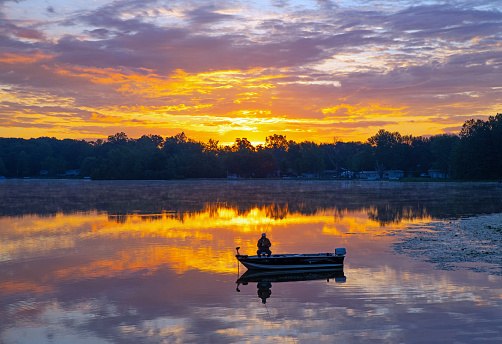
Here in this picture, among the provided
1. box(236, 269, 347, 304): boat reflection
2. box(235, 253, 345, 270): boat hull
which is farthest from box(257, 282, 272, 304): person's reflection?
box(235, 253, 345, 270): boat hull

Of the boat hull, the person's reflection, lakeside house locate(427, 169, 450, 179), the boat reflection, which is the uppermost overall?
lakeside house locate(427, 169, 450, 179)

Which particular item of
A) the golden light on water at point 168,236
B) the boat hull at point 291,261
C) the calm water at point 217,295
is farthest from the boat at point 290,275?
the golden light on water at point 168,236

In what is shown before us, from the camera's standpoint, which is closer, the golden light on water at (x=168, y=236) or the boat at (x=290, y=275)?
the boat at (x=290, y=275)

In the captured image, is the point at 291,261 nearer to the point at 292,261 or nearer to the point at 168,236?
the point at 292,261

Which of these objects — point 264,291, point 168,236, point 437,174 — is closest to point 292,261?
point 264,291

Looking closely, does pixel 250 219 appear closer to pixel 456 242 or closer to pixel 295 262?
pixel 456 242

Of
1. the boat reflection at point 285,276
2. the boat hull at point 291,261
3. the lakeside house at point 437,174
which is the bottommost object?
the boat reflection at point 285,276

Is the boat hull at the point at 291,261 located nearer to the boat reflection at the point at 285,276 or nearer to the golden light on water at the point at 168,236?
the boat reflection at the point at 285,276

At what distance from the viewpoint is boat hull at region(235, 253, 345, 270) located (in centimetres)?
2161

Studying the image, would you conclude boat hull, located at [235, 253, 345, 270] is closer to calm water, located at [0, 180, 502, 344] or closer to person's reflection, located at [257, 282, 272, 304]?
calm water, located at [0, 180, 502, 344]

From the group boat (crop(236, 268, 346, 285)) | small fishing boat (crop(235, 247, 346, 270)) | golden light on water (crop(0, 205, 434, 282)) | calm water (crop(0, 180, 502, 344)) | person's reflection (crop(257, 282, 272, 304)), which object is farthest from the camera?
golden light on water (crop(0, 205, 434, 282))

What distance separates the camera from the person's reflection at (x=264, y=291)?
1848 centimetres

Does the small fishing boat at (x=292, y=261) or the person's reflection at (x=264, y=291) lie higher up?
the small fishing boat at (x=292, y=261)

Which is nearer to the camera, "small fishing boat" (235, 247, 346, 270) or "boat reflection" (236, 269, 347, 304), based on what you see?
"boat reflection" (236, 269, 347, 304)
